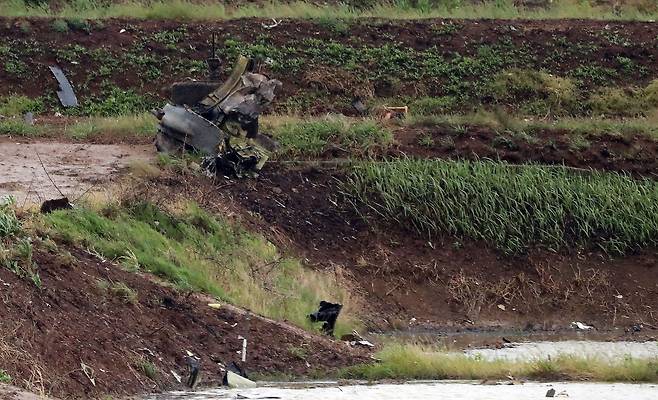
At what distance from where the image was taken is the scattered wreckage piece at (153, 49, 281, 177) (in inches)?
792

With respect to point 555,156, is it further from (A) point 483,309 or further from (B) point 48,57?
(B) point 48,57

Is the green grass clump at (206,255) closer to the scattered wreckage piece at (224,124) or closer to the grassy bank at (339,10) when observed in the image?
the scattered wreckage piece at (224,124)

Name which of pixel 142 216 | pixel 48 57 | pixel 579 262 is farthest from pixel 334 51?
pixel 142 216

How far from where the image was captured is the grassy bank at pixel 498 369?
14195 mm

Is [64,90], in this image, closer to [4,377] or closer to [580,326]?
[580,326]

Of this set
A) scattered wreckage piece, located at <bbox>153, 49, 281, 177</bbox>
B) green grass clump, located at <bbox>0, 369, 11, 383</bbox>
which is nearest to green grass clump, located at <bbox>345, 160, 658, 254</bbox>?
scattered wreckage piece, located at <bbox>153, 49, 281, 177</bbox>

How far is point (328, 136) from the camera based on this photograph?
22.2 meters

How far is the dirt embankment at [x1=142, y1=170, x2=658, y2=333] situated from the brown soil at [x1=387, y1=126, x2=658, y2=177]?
1.82 metres

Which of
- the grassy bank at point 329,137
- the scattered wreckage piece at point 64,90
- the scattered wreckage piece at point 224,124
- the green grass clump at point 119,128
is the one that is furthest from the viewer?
the scattered wreckage piece at point 64,90

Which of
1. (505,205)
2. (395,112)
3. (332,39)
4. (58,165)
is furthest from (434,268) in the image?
(332,39)

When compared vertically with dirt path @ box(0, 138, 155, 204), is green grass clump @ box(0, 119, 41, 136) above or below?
below

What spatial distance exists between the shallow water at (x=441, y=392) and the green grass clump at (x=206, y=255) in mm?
3215

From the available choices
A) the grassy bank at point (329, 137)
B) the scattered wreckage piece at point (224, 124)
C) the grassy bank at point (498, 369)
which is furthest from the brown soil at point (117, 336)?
the grassy bank at point (329, 137)

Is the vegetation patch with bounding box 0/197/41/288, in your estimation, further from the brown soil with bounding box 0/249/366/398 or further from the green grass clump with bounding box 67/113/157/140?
the green grass clump with bounding box 67/113/157/140
